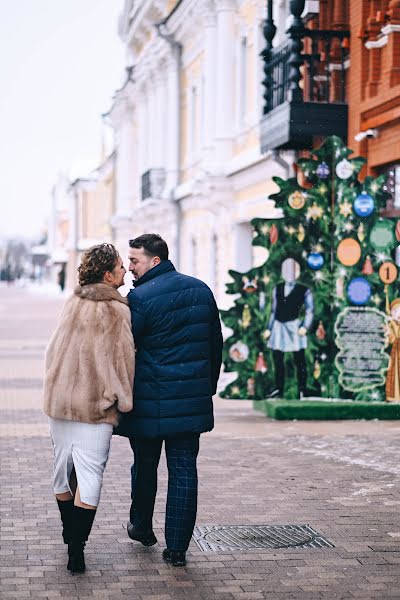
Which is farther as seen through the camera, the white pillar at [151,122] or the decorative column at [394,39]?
the white pillar at [151,122]

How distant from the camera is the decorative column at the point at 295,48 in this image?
52.8ft

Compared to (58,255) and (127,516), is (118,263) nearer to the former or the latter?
(127,516)

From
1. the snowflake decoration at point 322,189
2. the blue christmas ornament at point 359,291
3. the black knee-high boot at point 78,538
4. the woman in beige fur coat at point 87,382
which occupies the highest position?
the snowflake decoration at point 322,189

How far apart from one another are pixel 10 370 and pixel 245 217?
672 centimetres

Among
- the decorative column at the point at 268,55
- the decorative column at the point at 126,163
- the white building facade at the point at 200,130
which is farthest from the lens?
the decorative column at the point at 126,163

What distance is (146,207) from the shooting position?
3591 cm

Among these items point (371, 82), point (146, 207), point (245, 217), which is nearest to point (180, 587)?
point (371, 82)

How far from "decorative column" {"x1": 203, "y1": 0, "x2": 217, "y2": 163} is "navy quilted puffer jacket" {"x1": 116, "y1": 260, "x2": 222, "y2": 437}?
64.9 ft

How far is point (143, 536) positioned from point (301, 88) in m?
11.0

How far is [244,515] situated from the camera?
25.5 feet

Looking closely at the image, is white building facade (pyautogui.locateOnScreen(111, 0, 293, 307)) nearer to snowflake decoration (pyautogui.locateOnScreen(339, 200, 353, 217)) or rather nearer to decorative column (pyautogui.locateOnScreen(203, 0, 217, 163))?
decorative column (pyautogui.locateOnScreen(203, 0, 217, 163))

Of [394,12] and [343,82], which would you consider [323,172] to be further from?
[343,82]

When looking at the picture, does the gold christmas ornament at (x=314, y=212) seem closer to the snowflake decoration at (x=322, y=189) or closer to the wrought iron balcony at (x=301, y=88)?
the snowflake decoration at (x=322, y=189)

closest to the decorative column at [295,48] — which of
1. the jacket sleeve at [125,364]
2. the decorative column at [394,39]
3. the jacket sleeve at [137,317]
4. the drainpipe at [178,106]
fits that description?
the decorative column at [394,39]
